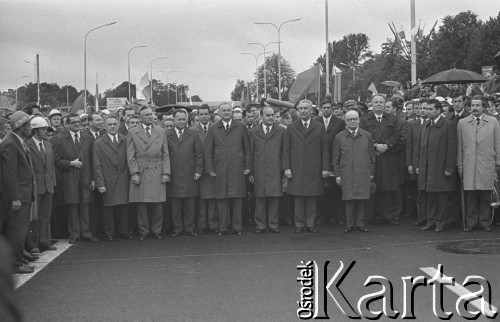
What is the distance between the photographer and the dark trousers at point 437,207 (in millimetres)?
12094

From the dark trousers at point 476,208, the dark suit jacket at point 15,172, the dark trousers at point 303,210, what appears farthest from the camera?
the dark trousers at point 303,210

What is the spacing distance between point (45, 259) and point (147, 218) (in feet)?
8.00

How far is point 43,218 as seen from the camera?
36.2 ft

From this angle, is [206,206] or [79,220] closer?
[79,220]

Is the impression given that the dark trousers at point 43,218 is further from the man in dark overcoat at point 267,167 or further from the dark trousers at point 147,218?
the man in dark overcoat at point 267,167

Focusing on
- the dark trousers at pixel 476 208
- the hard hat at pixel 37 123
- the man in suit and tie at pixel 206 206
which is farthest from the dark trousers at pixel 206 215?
the dark trousers at pixel 476 208

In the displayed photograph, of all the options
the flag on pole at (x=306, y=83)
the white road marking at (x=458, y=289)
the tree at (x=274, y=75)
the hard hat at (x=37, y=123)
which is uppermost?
the tree at (x=274, y=75)

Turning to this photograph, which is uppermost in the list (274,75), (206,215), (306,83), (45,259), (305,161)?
(274,75)

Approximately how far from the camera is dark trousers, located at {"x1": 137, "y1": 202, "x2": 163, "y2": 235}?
12148 mm

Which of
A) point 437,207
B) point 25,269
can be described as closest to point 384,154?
point 437,207

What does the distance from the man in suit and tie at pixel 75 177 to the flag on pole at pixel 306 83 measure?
30.4ft

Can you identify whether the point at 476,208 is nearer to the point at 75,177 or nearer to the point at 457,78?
the point at 75,177

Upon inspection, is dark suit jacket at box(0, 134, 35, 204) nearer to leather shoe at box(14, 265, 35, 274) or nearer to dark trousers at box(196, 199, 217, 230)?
leather shoe at box(14, 265, 35, 274)

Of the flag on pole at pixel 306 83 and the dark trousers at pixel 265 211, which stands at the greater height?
the flag on pole at pixel 306 83
